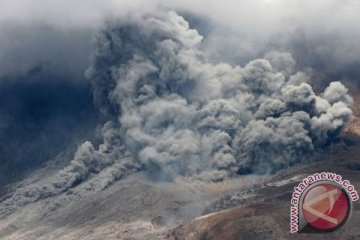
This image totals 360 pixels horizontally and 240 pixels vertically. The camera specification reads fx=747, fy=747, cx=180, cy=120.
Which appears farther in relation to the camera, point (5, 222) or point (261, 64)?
point (261, 64)

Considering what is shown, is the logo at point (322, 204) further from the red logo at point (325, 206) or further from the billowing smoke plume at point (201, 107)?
the billowing smoke plume at point (201, 107)

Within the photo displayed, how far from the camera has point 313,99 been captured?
176 metres

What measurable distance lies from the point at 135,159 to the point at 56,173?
2696 cm

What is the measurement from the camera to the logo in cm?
6412

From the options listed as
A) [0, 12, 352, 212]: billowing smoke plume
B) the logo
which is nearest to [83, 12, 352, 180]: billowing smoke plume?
[0, 12, 352, 212]: billowing smoke plume

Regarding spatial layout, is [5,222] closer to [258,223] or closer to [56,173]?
[56,173]

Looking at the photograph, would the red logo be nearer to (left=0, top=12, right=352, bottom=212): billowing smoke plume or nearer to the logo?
the logo

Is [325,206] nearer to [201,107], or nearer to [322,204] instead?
[322,204]

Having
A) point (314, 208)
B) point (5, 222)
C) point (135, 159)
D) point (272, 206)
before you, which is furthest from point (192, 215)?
point (314, 208)

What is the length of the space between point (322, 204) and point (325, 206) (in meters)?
0.31

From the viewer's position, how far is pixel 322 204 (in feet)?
215

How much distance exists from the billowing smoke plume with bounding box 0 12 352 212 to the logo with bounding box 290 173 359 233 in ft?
338

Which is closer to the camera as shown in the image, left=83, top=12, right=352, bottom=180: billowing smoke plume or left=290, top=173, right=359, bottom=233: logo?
left=290, top=173, right=359, bottom=233: logo

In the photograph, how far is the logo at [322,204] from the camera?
64125 mm
